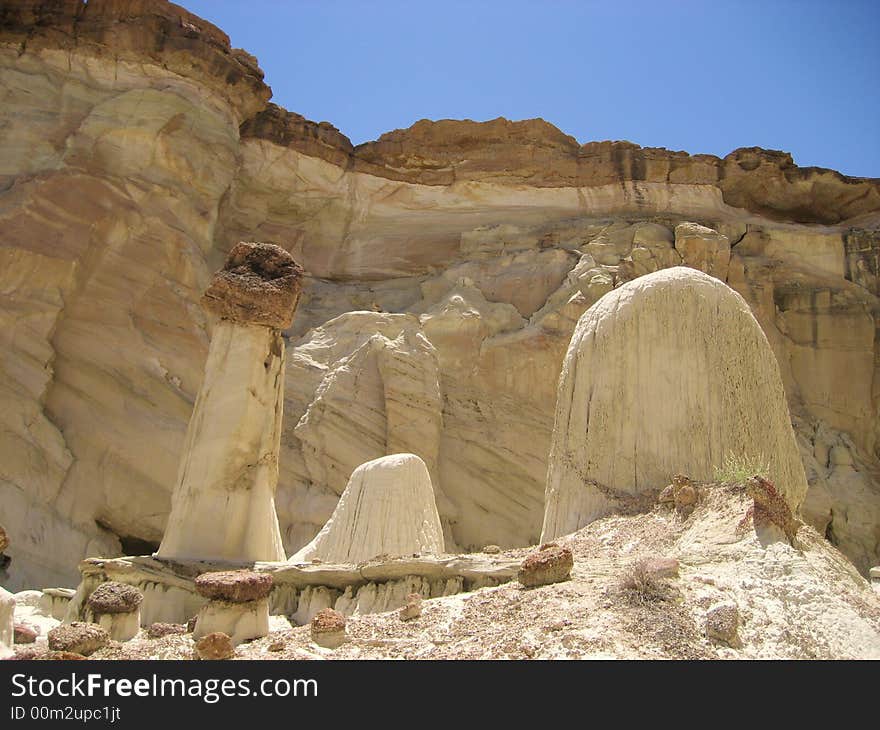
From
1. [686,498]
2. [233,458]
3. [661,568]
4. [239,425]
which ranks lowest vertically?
[661,568]

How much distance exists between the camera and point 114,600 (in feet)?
30.2

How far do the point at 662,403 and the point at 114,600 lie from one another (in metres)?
6.02

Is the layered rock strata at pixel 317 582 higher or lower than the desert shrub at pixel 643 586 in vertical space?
lower

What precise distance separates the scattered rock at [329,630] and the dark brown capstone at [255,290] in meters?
6.05

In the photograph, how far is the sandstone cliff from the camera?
74.8ft

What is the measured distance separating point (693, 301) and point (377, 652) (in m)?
5.72

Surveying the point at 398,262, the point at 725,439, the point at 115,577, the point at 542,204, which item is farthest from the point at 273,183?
the point at 725,439

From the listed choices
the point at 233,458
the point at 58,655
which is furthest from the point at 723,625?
the point at 233,458

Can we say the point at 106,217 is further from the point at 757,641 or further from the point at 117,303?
the point at 757,641

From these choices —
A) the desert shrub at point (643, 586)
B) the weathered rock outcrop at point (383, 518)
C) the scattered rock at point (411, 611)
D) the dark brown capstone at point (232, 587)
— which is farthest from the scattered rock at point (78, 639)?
the desert shrub at point (643, 586)

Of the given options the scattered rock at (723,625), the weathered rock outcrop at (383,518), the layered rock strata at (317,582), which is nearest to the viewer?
the scattered rock at (723,625)

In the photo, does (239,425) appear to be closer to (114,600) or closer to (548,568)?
(114,600)

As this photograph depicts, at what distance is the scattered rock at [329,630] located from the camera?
735 cm

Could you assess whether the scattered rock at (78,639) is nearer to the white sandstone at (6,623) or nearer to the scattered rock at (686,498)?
the white sandstone at (6,623)
